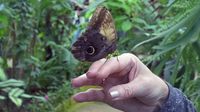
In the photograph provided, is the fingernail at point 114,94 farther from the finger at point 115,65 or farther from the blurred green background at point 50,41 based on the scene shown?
the blurred green background at point 50,41

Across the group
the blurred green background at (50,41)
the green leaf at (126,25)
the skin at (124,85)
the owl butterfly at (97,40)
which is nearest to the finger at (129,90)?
the skin at (124,85)

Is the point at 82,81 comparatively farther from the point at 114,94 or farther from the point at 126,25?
the point at 126,25

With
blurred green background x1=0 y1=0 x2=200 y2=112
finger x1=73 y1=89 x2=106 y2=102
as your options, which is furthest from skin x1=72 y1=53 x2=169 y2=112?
blurred green background x1=0 y1=0 x2=200 y2=112

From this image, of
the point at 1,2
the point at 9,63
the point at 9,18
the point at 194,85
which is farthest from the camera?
the point at 9,63

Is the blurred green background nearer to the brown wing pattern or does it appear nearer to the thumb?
the thumb

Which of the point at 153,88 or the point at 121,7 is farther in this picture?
the point at 121,7

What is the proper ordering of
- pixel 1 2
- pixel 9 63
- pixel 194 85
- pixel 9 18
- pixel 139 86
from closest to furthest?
pixel 139 86, pixel 194 85, pixel 1 2, pixel 9 18, pixel 9 63

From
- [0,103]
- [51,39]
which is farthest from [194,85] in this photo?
[51,39]

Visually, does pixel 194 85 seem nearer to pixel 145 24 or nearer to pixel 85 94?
pixel 85 94
